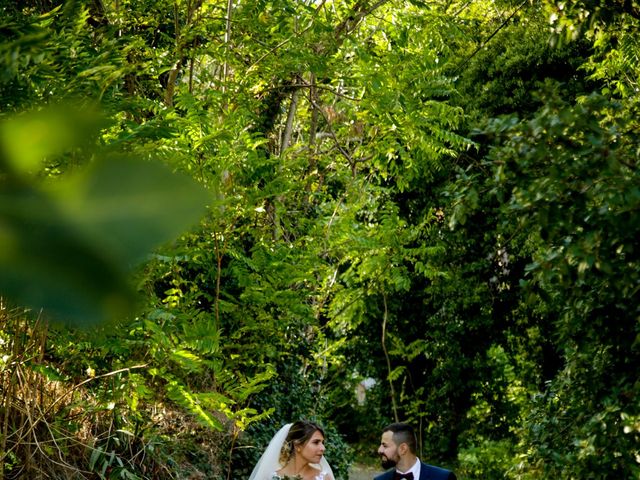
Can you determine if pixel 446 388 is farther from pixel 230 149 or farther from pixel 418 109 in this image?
pixel 230 149

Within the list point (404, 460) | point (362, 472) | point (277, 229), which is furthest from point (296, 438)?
point (362, 472)

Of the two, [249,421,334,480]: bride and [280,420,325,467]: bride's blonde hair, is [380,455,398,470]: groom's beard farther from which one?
[280,420,325,467]: bride's blonde hair

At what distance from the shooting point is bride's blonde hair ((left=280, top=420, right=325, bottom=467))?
7.60 m

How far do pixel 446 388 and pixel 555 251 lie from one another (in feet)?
45.0

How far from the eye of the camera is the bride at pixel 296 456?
7.54 metres

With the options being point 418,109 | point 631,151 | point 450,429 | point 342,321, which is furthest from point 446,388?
point 631,151

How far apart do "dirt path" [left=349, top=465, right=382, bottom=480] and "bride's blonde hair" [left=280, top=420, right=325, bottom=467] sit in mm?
9286

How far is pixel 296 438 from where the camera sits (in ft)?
25.1

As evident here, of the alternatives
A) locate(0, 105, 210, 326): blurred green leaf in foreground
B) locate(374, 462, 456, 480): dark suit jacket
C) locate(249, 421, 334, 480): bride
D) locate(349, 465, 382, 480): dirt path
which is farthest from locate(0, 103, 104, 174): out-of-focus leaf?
locate(349, 465, 382, 480): dirt path

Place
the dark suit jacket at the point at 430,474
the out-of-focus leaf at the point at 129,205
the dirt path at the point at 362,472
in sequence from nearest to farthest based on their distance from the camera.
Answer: the out-of-focus leaf at the point at 129,205 < the dark suit jacket at the point at 430,474 < the dirt path at the point at 362,472

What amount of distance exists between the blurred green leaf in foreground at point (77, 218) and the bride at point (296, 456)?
288 inches

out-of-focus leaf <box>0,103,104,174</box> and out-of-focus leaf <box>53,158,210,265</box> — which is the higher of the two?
A: out-of-focus leaf <box>0,103,104,174</box>

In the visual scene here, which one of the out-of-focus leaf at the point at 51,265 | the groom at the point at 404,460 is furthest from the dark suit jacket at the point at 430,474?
the out-of-focus leaf at the point at 51,265

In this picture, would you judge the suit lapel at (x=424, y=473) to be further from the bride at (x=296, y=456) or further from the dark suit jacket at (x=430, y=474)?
the bride at (x=296, y=456)
